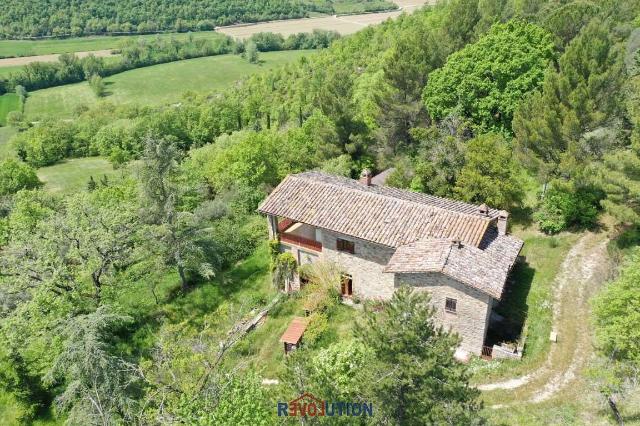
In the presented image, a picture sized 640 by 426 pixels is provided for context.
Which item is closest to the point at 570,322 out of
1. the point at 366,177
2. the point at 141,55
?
the point at 366,177

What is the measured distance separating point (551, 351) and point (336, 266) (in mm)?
12473

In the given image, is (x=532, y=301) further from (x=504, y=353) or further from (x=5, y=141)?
(x=5, y=141)

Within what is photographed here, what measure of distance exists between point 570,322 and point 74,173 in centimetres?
8852

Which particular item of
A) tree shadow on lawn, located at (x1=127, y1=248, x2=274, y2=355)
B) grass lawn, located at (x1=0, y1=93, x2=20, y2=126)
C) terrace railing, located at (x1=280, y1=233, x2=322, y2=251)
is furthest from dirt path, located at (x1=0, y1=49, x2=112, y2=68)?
terrace railing, located at (x1=280, y1=233, x2=322, y2=251)

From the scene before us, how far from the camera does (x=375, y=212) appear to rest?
95.2 feet

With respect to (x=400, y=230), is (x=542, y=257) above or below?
below

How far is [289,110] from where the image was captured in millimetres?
89625

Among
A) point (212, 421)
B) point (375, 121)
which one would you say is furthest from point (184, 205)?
point (212, 421)

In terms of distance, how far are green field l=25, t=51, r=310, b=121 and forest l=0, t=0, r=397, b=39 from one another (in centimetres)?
3750

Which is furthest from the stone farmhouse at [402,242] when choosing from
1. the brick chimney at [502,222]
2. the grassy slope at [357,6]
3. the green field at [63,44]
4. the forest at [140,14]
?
the green field at [63,44]

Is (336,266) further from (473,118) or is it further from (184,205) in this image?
(473,118)

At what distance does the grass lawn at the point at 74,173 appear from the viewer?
84.1 m

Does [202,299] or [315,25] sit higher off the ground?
[202,299]

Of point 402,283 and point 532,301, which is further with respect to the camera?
point 532,301
